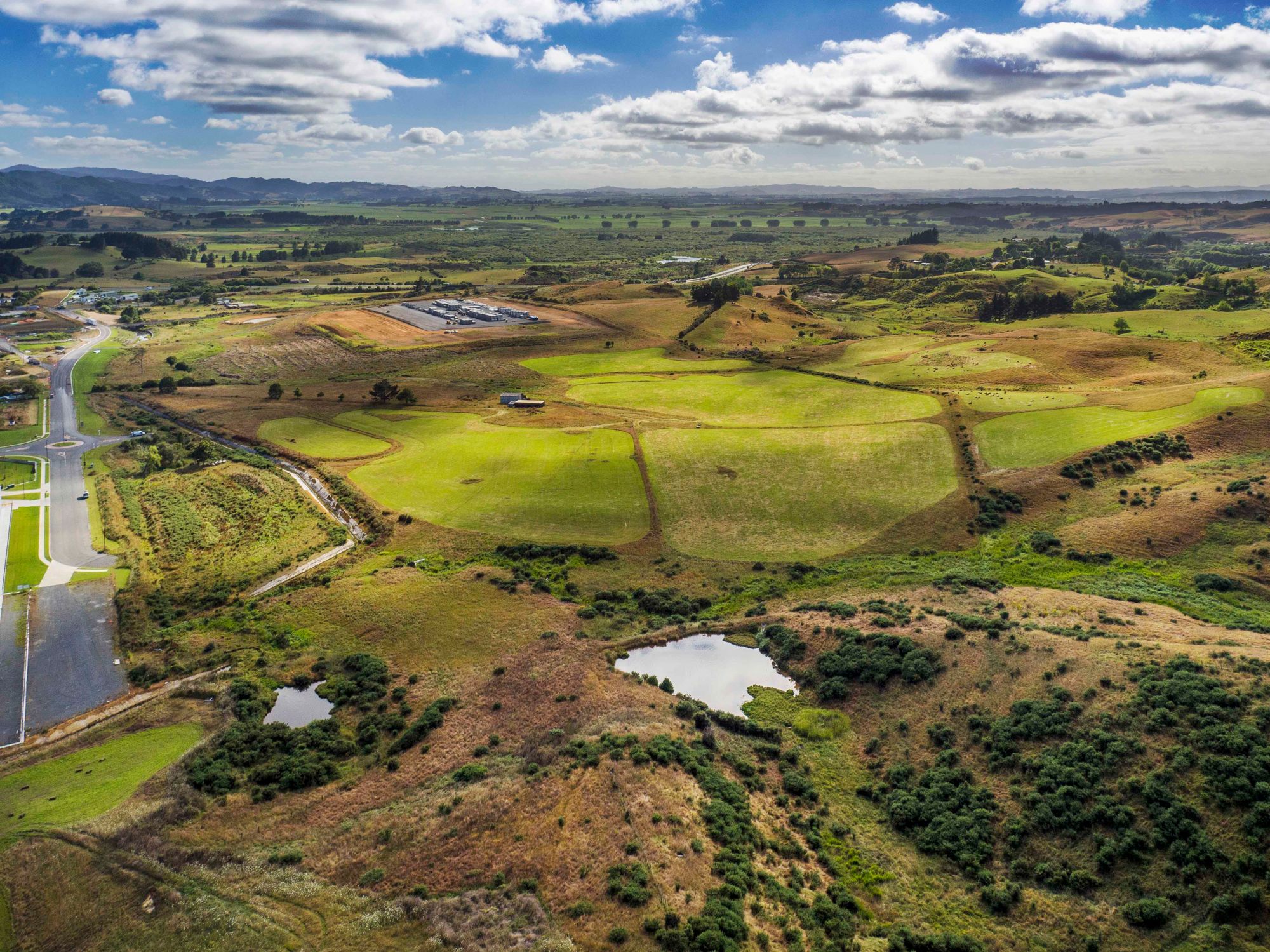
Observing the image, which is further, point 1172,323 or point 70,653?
point 1172,323

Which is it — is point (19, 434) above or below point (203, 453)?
below

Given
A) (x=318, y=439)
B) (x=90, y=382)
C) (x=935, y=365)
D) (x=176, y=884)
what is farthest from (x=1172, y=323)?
(x=90, y=382)

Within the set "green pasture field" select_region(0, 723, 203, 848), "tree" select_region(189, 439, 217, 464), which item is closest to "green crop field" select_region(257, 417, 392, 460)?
"tree" select_region(189, 439, 217, 464)

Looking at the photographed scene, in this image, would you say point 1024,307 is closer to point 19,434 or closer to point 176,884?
point 176,884

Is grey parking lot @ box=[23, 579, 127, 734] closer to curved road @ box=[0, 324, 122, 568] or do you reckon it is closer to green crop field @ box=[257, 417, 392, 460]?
curved road @ box=[0, 324, 122, 568]

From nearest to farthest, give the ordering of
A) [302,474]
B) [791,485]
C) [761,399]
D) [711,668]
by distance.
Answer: [711,668], [791,485], [302,474], [761,399]

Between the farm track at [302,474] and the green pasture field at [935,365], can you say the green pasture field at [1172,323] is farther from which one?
the farm track at [302,474]
